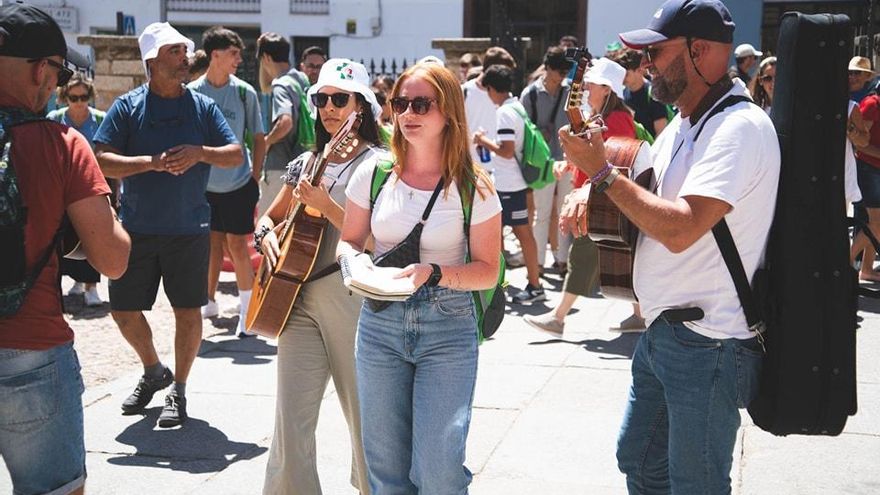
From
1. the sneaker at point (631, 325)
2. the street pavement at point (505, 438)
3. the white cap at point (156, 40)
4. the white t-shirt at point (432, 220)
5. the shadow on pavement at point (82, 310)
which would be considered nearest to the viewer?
the white t-shirt at point (432, 220)

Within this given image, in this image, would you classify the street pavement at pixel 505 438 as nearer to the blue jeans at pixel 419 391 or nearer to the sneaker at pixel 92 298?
the blue jeans at pixel 419 391

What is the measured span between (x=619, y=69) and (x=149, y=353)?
138 inches

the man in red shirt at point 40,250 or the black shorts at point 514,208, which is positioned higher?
the man in red shirt at point 40,250

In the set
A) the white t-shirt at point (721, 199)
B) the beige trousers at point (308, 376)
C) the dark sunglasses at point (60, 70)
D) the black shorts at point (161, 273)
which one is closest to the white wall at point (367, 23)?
the black shorts at point (161, 273)

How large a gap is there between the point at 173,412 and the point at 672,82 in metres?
3.59

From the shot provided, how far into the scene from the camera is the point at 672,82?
3.26 m

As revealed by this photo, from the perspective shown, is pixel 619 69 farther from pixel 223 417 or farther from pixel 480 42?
pixel 480 42

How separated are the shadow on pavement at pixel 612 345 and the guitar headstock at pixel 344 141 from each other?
347cm

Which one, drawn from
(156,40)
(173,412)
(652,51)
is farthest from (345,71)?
(173,412)

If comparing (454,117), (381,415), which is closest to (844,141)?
(454,117)

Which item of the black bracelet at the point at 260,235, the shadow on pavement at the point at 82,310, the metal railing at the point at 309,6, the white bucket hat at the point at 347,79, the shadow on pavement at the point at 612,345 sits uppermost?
the metal railing at the point at 309,6

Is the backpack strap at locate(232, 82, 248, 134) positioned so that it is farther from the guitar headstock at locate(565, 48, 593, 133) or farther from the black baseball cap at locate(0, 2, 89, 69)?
the guitar headstock at locate(565, 48, 593, 133)

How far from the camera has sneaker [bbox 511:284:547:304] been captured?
361 inches

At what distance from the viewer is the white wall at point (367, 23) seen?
2689cm
